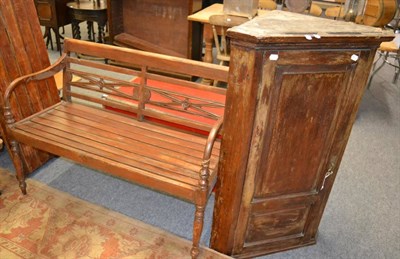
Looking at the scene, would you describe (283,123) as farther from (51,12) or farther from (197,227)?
(51,12)

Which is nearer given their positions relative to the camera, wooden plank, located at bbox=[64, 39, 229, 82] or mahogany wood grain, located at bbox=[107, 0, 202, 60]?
wooden plank, located at bbox=[64, 39, 229, 82]

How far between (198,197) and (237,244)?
44cm

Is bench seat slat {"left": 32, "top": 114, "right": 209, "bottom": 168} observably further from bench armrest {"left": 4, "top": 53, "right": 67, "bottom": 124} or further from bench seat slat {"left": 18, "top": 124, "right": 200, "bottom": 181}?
bench armrest {"left": 4, "top": 53, "right": 67, "bottom": 124}

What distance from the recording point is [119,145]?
2.06 m

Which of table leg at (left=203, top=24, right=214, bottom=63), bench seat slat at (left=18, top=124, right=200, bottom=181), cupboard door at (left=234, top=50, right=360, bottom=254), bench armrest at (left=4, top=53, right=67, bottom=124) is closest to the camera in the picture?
cupboard door at (left=234, top=50, right=360, bottom=254)

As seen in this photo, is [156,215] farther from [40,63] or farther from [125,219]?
[40,63]

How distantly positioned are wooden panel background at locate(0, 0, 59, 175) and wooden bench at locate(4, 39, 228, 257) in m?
0.08

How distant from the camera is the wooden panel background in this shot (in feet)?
7.26

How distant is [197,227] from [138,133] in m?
0.78

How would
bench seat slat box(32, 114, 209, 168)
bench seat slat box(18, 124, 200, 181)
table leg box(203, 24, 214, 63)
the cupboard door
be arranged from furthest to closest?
table leg box(203, 24, 214, 63) < bench seat slat box(32, 114, 209, 168) < bench seat slat box(18, 124, 200, 181) < the cupboard door

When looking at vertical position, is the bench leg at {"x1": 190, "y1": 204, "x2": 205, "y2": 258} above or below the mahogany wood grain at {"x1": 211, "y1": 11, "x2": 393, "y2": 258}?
below

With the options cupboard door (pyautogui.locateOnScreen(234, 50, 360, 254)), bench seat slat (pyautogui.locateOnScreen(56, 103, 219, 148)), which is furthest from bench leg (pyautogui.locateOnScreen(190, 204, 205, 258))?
bench seat slat (pyautogui.locateOnScreen(56, 103, 219, 148))

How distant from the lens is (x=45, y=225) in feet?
6.88

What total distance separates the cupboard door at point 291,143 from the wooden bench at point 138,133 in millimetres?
276
